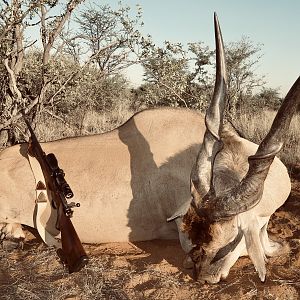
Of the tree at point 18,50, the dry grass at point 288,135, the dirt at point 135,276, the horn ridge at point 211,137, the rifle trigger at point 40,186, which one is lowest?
the dirt at point 135,276

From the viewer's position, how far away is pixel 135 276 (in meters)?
3.32

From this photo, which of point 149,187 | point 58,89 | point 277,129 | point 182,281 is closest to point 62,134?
point 58,89

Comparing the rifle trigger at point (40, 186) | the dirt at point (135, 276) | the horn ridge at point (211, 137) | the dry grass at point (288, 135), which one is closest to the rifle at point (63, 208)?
the rifle trigger at point (40, 186)

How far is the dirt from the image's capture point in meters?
3.06

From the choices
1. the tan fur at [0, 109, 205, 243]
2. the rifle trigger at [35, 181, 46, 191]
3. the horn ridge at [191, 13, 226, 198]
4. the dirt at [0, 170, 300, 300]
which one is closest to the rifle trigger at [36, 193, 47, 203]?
the rifle trigger at [35, 181, 46, 191]

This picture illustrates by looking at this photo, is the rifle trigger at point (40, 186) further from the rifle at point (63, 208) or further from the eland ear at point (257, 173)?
the eland ear at point (257, 173)

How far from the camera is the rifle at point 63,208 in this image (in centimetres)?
285

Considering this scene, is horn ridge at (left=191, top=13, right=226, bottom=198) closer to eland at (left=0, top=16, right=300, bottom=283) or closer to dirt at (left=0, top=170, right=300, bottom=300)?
eland at (left=0, top=16, right=300, bottom=283)

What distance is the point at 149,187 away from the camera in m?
3.95

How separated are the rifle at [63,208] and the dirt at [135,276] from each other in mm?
318

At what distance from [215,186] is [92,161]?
4.73 ft

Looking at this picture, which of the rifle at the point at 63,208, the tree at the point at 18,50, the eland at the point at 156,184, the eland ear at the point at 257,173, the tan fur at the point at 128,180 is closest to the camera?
the eland ear at the point at 257,173

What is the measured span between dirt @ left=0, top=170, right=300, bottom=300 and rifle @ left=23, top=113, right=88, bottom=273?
1.04ft

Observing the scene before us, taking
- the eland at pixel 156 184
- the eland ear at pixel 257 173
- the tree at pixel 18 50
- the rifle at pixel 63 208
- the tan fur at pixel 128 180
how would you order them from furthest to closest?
the tree at pixel 18 50 < the tan fur at pixel 128 180 < the eland at pixel 156 184 < the rifle at pixel 63 208 < the eland ear at pixel 257 173
